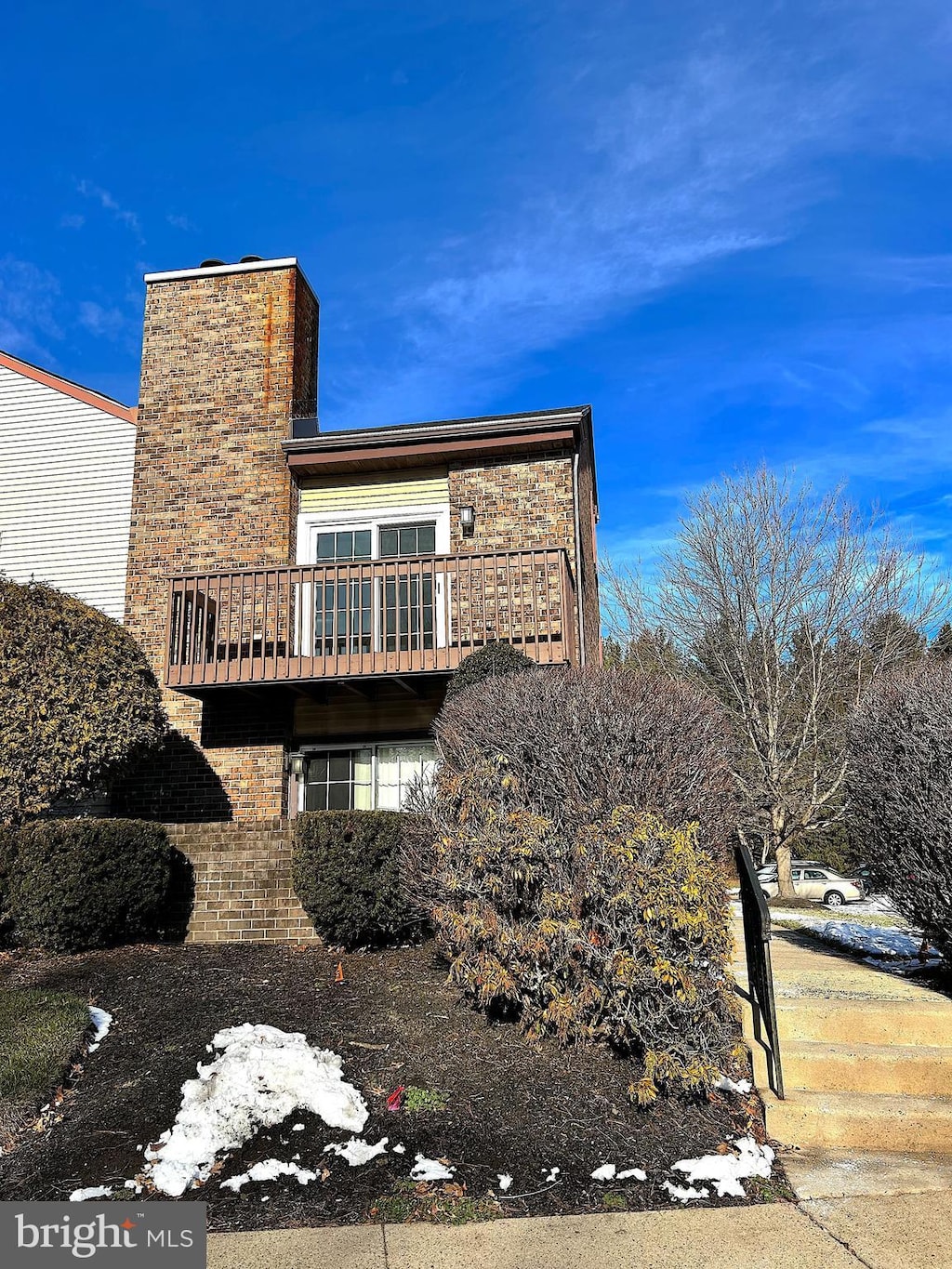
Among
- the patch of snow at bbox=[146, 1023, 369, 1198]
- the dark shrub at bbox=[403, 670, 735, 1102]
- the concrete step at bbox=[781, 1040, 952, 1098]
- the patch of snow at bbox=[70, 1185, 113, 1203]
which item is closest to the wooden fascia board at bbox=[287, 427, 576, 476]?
the dark shrub at bbox=[403, 670, 735, 1102]

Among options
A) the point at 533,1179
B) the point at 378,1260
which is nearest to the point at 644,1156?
the point at 533,1179

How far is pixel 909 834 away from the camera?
6102 mm

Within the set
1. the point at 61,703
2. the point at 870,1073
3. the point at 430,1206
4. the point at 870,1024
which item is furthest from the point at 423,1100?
the point at 61,703

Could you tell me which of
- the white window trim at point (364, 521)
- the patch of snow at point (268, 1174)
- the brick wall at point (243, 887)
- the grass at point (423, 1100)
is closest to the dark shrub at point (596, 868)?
the grass at point (423, 1100)

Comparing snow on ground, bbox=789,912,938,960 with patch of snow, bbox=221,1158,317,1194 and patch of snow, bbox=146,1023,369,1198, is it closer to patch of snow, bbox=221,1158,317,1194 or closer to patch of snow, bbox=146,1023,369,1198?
patch of snow, bbox=146,1023,369,1198

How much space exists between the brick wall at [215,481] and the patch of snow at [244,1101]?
22.8ft

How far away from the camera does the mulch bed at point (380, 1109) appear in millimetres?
4129

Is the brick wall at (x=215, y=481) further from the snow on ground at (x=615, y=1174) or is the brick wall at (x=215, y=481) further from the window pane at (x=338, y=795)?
the snow on ground at (x=615, y=1174)

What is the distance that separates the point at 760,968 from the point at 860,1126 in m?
0.91

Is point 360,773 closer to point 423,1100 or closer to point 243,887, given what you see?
point 243,887

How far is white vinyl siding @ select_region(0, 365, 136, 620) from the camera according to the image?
13.3 metres

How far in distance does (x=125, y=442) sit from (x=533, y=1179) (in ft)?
39.0

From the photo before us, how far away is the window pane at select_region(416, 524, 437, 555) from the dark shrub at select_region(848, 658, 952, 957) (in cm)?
748

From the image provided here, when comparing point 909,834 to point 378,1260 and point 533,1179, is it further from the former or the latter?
point 378,1260
